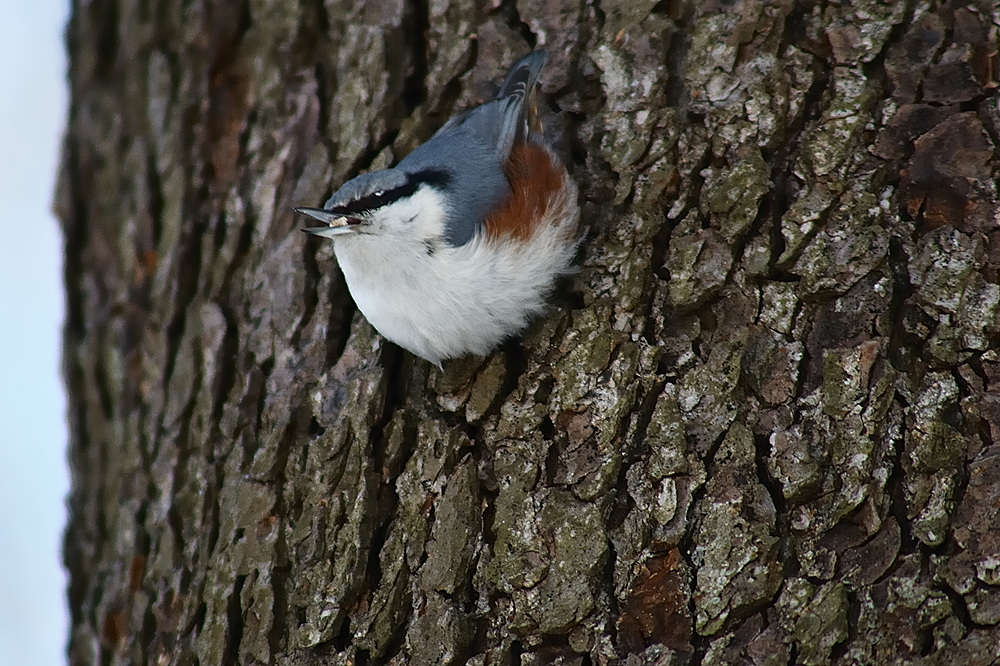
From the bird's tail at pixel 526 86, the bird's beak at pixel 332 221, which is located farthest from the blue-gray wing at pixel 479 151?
the bird's beak at pixel 332 221

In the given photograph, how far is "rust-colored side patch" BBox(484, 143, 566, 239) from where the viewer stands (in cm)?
174

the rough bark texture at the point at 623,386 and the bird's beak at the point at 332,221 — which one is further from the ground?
the bird's beak at the point at 332,221

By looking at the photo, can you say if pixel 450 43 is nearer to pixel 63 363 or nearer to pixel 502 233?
pixel 502 233

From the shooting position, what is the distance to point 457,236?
1.74 metres

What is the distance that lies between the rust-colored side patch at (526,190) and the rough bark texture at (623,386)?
77 millimetres

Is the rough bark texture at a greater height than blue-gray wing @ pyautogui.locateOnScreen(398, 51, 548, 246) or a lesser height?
lesser

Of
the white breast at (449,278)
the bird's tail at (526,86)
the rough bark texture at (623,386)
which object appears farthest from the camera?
the bird's tail at (526,86)

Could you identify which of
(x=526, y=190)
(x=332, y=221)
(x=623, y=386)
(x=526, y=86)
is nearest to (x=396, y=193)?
(x=332, y=221)

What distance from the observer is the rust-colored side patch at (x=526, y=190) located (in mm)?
1735

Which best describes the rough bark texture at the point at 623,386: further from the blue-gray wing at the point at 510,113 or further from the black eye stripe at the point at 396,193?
the black eye stripe at the point at 396,193

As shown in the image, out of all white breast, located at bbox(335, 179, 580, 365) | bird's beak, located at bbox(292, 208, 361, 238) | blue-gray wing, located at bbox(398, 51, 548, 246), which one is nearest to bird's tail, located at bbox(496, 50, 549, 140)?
blue-gray wing, located at bbox(398, 51, 548, 246)

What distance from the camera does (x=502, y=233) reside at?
5.70ft

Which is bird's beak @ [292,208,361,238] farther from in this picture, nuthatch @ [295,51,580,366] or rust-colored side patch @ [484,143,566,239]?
rust-colored side patch @ [484,143,566,239]

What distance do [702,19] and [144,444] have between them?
1584 millimetres
